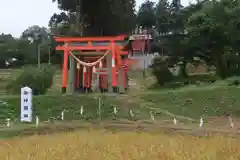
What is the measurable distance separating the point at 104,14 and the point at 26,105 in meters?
11.2

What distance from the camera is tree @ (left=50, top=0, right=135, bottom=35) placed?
26.1 meters

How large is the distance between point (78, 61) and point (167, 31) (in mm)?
32786

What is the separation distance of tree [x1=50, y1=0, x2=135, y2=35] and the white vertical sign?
10.8 metres

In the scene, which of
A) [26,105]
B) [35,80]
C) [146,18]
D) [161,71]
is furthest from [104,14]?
[146,18]

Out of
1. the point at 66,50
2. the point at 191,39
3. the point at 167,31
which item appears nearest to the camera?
the point at 66,50

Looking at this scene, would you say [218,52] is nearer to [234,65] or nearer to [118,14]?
[234,65]

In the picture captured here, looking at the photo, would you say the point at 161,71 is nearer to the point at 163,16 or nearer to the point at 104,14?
the point at 104,14

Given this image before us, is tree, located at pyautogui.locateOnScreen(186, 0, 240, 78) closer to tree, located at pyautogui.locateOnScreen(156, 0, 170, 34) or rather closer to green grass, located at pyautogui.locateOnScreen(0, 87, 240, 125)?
green grass, located at pyautogui.locateOnScreen(0, 87, 240, 125)

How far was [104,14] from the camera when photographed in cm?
2630

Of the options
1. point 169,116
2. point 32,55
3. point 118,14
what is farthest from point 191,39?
point 32,55

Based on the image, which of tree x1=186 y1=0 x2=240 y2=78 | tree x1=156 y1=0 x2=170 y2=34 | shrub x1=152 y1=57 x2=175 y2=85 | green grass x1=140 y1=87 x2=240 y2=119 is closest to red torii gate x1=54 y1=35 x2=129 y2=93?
green grass x1=140 y1=87 x2=240 y2=119

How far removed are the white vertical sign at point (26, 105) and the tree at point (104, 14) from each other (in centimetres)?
1085

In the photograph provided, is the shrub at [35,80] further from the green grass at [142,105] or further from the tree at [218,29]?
the tree at [218,29]

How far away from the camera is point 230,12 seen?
3325 cm
